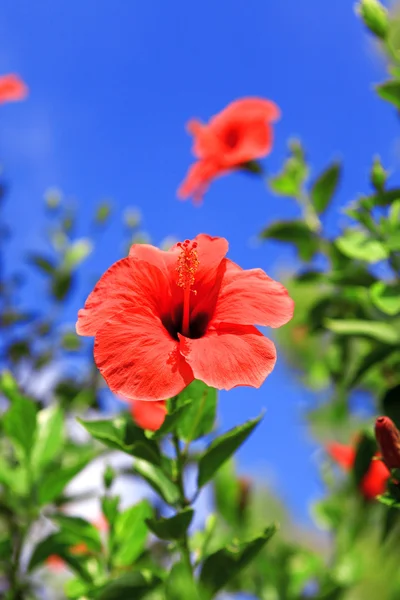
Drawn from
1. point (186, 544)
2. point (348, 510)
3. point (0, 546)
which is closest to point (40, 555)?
point (0, 546)

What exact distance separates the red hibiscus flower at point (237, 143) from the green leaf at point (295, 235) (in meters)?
0.20

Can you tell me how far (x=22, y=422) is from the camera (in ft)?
3.17

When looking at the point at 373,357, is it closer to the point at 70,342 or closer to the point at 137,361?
the point at 137,361

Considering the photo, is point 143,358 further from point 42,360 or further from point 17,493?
point 42,360

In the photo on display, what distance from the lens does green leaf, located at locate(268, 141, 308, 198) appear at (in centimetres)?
139

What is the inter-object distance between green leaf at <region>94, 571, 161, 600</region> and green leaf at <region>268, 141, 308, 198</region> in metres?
0.90

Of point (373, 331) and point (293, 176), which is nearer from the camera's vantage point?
point (373, 331)

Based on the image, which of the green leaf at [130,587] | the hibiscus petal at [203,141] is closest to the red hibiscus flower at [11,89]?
the hibiscus petal at [203,141]

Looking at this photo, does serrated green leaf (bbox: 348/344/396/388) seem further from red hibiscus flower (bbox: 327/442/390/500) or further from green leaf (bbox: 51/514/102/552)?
green leaf (bbox: 51/514/102/552)

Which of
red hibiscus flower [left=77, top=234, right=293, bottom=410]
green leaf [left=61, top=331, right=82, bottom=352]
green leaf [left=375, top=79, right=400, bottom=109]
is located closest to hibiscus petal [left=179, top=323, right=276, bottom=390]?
red hibiscus flower [left=77, top=234, right=293, bottom=410]

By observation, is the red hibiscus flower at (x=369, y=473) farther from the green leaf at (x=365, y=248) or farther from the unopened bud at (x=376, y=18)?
the unopened bud at (x=376, y=18)

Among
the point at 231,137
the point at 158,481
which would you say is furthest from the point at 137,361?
the point at 231,137

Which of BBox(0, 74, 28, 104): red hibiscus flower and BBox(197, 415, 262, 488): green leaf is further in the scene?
BBox(0, 74, 28, 104): red hibiscus flower

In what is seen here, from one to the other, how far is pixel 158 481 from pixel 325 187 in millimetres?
781
